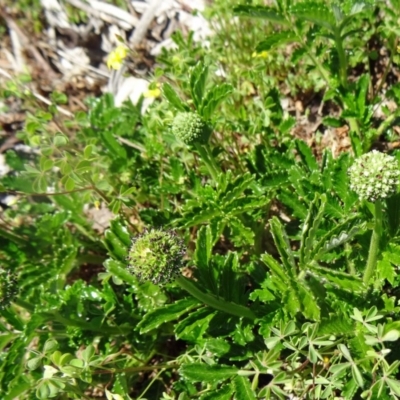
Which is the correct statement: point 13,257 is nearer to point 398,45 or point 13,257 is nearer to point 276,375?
point 276,375

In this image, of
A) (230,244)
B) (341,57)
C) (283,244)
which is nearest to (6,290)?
(283,244)

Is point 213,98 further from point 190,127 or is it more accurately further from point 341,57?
point 341,57

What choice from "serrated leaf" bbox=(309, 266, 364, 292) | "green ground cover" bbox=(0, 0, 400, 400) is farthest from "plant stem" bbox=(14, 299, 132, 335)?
"serrated leaf" bbox=(309, 266, 364, 292)

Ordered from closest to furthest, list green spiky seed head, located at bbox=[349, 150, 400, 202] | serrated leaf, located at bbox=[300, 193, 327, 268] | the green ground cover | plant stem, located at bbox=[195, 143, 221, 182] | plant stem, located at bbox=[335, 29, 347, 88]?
1. green spiky seed head, located at bbox=[349, 150, 400, 202]
2. serrated leaf, located at bbox=[300, 193, 327, 268]
3. the green ground cover
4. plant stem, located at bbox=[195, 143, 221, 182]
5. plant stem, located at bbox=[335, 29, 347, 88]

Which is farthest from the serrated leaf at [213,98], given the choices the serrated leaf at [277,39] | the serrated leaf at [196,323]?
the serrated leaf at [196,323]

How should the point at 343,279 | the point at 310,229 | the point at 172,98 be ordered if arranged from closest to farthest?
the point at 310,229, the point at 343,279, the point at 172,98

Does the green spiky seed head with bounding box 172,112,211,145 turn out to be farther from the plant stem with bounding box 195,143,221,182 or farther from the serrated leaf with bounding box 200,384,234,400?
the serrated leaf with bounding box 200,384,234,400

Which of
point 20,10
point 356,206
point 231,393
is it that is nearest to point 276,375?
point 231,393
